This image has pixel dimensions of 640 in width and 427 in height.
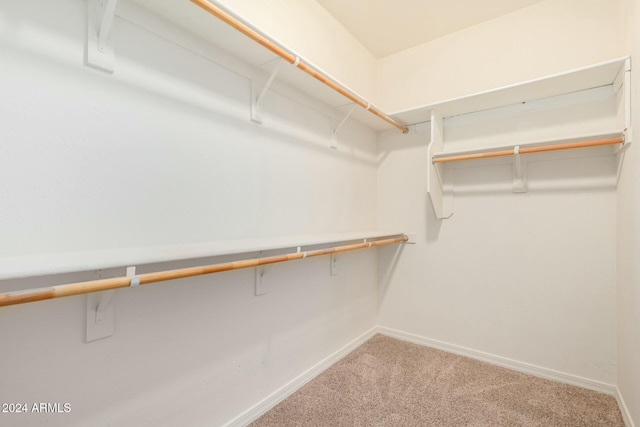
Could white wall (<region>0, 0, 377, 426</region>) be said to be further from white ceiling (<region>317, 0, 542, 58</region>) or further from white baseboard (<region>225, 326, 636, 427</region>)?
white ceiling (<region>317, 0, 542, 58</region>)

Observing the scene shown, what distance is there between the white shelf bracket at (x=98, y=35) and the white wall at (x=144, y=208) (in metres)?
0.03

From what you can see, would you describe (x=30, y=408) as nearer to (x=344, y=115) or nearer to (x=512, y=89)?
(x=344, y=115)

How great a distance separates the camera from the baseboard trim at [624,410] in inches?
55.5

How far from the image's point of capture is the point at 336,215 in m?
2.13

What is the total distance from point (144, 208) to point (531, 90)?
2.24 m

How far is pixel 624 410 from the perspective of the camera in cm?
152

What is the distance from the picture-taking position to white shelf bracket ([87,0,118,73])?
98cm

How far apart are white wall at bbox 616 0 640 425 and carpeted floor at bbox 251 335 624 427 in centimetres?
26

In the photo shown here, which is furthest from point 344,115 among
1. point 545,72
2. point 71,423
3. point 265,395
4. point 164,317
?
point 71,423

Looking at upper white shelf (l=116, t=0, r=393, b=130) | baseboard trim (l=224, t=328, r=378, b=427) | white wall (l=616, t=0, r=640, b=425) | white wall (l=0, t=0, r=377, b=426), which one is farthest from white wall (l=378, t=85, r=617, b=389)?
upper white shelf (l=116, t=0, r=393, b=130)

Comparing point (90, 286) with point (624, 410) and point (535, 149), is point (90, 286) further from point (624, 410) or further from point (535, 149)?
point (624, 410)

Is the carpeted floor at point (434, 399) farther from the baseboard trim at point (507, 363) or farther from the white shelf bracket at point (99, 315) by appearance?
the white shelf bracket at point (99, 315)

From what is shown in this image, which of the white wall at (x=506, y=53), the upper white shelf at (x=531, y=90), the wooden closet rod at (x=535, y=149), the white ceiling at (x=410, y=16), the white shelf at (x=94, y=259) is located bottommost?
the white shelf at (x=94, y=259)

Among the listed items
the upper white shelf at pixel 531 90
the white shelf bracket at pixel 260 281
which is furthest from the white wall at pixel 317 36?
the white shelf bracket at pixel 260 281
